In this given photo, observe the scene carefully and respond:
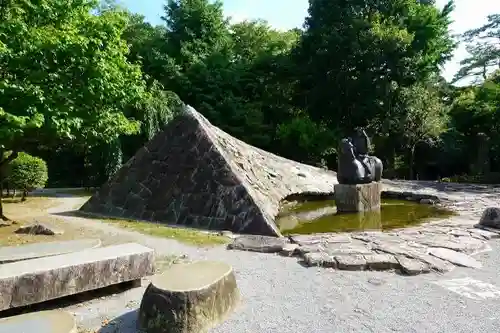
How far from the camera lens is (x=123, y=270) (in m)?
4.47

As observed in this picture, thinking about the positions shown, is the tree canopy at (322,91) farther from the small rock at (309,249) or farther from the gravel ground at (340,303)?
the gravel ground at (340,303)

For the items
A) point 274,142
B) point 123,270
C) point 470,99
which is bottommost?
point 123,270

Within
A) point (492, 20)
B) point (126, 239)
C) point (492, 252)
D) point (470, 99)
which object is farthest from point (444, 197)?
point (492, 20)

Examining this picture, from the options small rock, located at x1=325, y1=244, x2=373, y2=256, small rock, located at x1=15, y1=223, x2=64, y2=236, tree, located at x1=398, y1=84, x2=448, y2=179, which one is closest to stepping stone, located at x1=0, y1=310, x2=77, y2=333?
small rock, located at x1=325, y1=244, x2=373, y2=256

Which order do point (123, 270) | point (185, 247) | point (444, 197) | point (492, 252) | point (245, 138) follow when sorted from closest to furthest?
point (123, 270) < point (492, 252) < point (185, 247) < point (444, 197) < point (245, 138)

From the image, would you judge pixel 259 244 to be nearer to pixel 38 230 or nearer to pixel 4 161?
pixel 38 230

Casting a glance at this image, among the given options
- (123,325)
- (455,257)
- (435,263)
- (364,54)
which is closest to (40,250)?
(123,325)

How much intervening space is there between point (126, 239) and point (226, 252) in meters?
1.89

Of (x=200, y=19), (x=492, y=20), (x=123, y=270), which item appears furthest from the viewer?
(x=492, y=20)

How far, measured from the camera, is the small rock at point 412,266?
16.1 ft

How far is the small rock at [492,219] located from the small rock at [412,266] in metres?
2.82

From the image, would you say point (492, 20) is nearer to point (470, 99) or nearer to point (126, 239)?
point (470, 99)

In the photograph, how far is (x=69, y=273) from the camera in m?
4.11

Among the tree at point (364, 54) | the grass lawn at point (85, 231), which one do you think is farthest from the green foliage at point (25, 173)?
the tree at point (364, 54)
